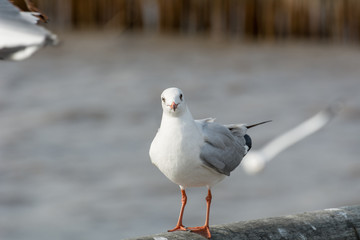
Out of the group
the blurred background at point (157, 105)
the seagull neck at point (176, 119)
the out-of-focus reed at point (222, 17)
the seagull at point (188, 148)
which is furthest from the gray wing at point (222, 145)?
the out-of-focus reed at point (222, 17)

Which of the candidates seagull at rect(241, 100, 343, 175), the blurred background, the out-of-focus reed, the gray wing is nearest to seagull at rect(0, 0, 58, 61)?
the gray wing

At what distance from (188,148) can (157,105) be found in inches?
360

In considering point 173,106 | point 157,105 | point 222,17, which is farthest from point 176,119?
point 222,17

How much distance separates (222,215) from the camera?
712cm

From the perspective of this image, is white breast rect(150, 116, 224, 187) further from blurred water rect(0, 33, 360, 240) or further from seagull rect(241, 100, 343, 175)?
blurred water rect(0, 33, 360, 240)

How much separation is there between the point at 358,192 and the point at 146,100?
4057 millimetres

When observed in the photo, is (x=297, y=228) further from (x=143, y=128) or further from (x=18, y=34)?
(x=143, y=128)

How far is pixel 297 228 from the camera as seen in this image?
1.92 metres

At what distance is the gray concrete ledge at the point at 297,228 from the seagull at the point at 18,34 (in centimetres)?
69

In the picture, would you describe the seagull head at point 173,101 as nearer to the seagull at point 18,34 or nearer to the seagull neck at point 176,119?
the seagull neck at point 176,119

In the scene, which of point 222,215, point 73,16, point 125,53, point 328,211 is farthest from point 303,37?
point 328,211

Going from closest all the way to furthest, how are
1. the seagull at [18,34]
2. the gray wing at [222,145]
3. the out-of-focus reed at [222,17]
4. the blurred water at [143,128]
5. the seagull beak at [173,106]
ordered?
the seagull at [18,34]
the seagull beak at [173,106]
the gray wing at [222,145]
the blurred water at [143,128]
the out-of-focus reed at [222,17]

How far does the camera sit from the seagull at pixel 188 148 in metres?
1.64

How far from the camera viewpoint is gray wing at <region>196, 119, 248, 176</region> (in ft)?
5.80
